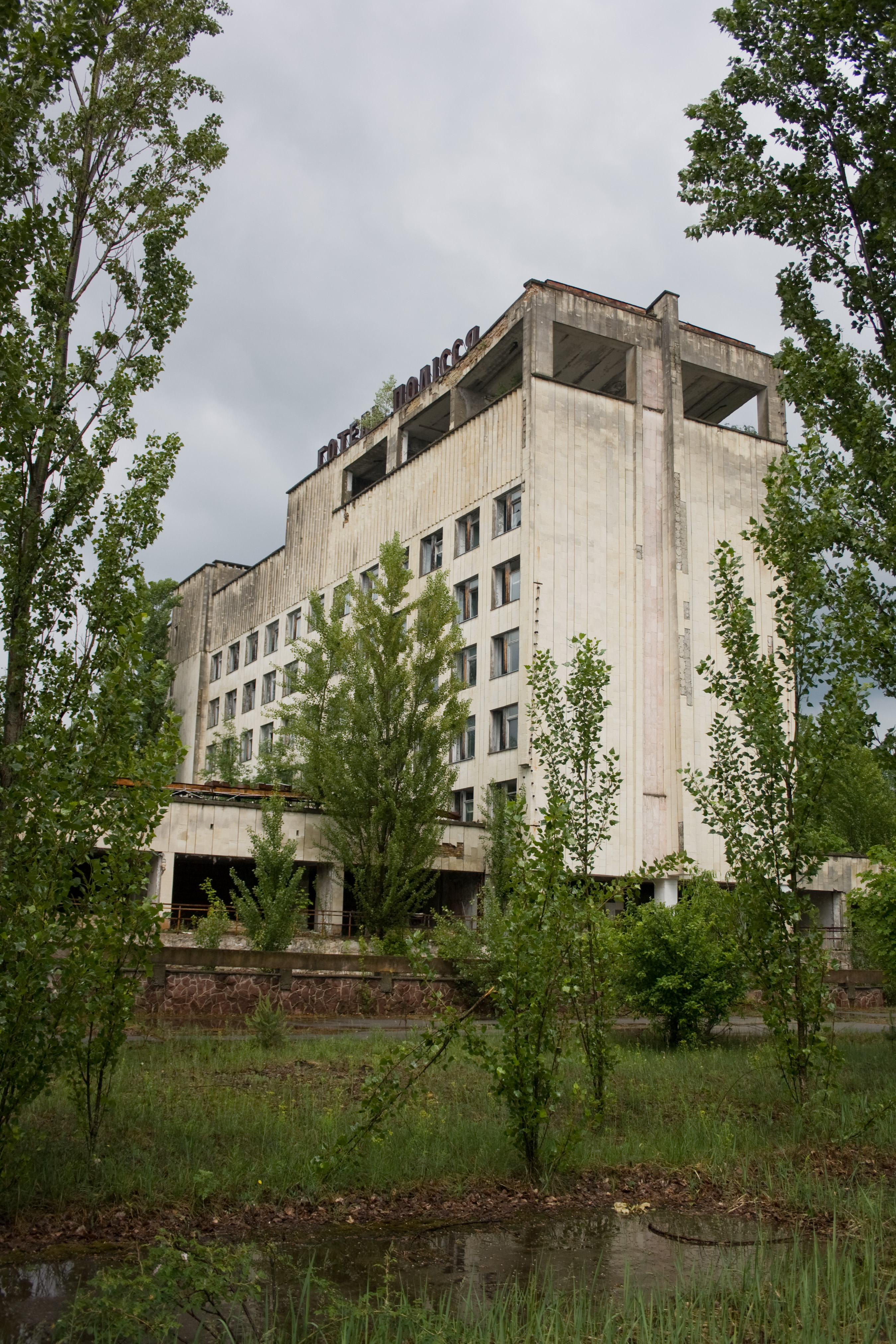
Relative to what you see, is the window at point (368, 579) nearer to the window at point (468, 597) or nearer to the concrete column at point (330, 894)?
the window at point (468, 597)

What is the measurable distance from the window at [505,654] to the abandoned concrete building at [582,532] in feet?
0.25

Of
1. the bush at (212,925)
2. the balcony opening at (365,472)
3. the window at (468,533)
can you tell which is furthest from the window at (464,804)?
the balcony opening at (365,472)

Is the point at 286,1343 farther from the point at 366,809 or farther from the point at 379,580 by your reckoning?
the point at 379,580

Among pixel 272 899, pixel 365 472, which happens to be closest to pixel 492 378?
pixel 365 472

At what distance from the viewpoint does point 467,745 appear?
39250mm

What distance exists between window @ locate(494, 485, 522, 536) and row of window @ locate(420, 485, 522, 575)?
0.04 feet

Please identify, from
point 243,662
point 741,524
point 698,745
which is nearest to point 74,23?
point 698,745

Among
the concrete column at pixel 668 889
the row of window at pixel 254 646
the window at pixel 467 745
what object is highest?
the row of window at pixel 254 646

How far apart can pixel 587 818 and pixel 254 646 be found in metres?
46.1

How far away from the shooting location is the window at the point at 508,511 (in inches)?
1489

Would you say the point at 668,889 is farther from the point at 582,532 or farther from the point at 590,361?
the point at 590,361

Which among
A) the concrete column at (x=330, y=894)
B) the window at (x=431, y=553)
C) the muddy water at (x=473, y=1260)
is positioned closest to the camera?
the muddy water at (x=473, y=1260)

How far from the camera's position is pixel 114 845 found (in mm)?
8250

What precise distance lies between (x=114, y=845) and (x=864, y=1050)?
43.9 feet
